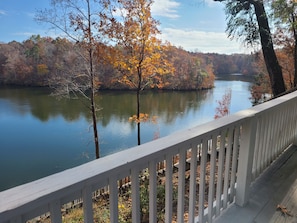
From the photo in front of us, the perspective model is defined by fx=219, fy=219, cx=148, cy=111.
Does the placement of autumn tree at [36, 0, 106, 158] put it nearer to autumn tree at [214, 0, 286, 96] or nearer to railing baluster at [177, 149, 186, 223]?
autumn tree at [214, 0, 286, 96]

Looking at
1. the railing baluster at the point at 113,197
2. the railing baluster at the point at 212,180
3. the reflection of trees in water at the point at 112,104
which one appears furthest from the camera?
the reflection of trees in water at the point at 112,104

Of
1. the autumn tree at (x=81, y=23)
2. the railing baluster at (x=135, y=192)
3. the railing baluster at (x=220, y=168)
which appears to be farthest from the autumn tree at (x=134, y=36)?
the railing baluster at (x=135, y=192)

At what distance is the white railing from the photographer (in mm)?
605

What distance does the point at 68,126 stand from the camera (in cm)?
1612

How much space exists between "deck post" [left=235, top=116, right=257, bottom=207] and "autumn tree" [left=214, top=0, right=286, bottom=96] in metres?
3.99

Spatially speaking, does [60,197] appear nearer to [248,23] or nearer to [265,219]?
[265,219]

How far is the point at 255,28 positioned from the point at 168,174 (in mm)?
5498

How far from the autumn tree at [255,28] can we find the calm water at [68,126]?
24.0ft

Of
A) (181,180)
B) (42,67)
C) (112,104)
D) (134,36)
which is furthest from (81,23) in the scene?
(42,67)

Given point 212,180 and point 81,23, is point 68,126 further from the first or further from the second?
point 212,180

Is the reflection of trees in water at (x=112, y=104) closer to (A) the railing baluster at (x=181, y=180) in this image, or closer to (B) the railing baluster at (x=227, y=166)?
(B) the railing baluster at (x=227, y=166)

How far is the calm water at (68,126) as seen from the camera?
1125 centimetres

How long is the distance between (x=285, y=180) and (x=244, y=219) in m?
0.83

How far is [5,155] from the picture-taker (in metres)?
12.0
